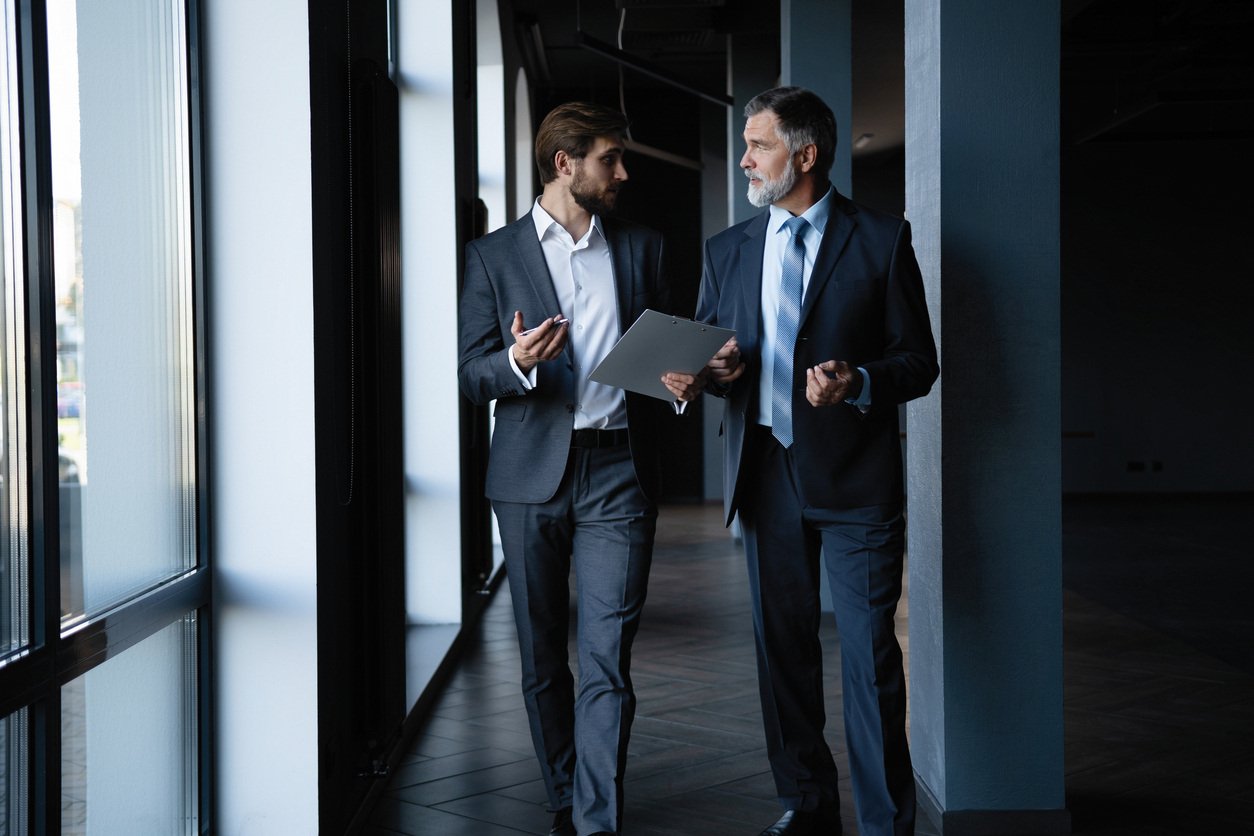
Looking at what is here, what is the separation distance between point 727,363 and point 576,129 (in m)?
0.67

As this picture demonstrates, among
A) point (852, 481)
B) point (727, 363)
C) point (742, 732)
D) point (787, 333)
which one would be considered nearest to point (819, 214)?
point (787, 333)

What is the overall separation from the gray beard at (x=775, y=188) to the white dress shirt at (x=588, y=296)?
1.28ft

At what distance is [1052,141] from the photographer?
3.04 metres

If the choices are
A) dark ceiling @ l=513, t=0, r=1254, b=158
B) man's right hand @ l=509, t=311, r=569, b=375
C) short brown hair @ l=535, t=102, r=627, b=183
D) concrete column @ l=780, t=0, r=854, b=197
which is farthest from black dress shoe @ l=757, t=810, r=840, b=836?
concrete column @ l=780, t=0, r=854, b=197

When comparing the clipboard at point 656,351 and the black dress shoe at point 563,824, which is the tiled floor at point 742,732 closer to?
the black dress shoe at point 563,824

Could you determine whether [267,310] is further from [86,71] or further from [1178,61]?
[1178,61]

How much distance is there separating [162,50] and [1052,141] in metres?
2.06

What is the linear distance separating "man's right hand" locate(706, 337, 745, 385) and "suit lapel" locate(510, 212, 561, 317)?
0.41m

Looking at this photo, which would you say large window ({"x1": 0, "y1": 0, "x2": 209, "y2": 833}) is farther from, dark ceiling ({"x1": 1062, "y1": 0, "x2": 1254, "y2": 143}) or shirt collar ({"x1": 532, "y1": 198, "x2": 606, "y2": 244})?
dark ceiling ({"x1": 1062, "y1": 0, "x2": 1254, "y2": 143})

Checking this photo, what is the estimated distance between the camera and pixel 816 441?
282 cm

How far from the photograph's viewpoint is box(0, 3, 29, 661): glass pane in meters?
1.78

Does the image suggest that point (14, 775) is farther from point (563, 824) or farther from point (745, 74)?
point (745, 74)

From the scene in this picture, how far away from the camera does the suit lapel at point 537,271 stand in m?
2.97

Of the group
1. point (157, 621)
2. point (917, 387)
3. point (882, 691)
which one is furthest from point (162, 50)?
point (882, 691)
